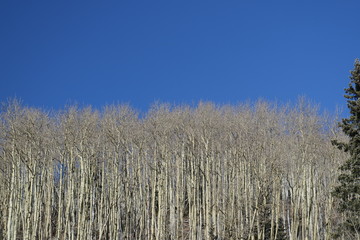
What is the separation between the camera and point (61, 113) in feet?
92.8

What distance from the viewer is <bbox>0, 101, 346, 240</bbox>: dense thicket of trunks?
77.4 ft

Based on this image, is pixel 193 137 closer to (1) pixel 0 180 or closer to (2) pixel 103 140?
(2) pixel 103 140

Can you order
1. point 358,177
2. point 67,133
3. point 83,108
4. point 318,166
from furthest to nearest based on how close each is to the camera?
point 83,108 < point 318,166 < point 67,133 < point 358,177

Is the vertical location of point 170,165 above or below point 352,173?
above

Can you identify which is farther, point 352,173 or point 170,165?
point 170,165

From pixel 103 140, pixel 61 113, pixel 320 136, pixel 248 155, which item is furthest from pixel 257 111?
pixel 61 113

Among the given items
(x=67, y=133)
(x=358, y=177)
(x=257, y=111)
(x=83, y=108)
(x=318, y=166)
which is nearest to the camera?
(x=358, y=177)

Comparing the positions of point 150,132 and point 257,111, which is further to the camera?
point 257,111

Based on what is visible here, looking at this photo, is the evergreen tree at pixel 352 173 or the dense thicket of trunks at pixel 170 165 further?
the dense thicket of trunks at pixel 170 165

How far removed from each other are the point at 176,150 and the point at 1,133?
10.3m

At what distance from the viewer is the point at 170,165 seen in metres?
28.0

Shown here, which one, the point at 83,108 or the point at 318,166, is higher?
the point at 83,108

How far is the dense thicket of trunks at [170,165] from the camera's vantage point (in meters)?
23.6

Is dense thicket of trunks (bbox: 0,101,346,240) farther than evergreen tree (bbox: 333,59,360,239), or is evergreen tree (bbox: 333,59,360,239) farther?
dense thicket of trunks (bbox: 0,101,346,240)
